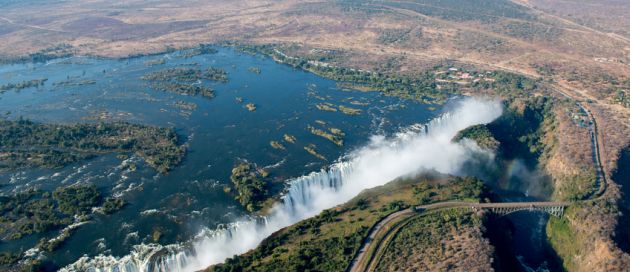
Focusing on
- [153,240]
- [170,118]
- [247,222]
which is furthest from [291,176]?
[170,118]

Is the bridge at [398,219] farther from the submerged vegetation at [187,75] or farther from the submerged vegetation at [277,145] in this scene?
the submerged vegetation at [187,75]

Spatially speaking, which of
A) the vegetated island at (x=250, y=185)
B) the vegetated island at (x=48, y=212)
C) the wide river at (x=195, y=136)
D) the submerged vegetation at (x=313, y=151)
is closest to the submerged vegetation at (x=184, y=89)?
the wide river at (x=195, y=136)

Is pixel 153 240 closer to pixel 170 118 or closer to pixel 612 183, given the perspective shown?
pixel 170 118

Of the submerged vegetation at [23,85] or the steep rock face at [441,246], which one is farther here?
the submerged vegetation at [23,85]

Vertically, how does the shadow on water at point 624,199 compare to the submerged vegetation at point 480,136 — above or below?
below

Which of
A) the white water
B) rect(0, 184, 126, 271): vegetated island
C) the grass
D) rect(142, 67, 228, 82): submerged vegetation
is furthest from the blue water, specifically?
the grass

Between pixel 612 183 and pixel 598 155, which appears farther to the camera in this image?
pixel 598 155

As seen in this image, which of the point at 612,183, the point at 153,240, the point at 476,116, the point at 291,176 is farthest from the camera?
the point at 476,116
